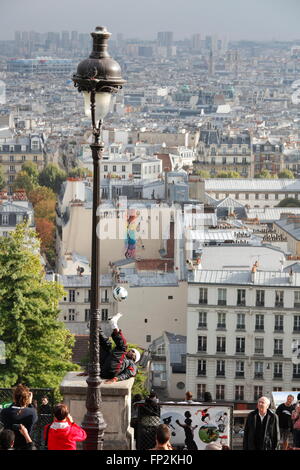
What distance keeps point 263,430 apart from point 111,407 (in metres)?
1.06

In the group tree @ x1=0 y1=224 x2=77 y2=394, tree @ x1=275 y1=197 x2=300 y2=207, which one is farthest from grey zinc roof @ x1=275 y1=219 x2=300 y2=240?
tree @ x1=0 y1=224 x2=77 y2=394

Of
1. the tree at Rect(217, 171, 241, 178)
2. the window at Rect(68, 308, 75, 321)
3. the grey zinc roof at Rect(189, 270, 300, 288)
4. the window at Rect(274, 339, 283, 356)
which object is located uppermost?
the grey zinc roof at Rect(189, 270, 300, 288)

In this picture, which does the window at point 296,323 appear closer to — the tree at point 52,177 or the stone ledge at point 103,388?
the stone ledge at point 103,388

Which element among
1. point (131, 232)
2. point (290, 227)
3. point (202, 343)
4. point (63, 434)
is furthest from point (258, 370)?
point (63, 434)

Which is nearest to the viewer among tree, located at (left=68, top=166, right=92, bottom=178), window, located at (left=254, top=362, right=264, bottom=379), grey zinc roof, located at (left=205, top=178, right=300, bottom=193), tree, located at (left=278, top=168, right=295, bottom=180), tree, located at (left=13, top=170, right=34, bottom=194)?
window, located at (left=254, top=362, right=264, bottom=379)

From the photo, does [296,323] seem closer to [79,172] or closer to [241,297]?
[241,297]

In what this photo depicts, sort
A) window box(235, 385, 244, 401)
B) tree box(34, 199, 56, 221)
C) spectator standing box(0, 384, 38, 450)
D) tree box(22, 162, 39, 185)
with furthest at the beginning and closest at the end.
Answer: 1. tree box(22, 162, 39, 185)
2. tree box(34, 199, 56, 221)
3. window box(235, 385, 244, 401)
4. spectator standing box(0, 384, 38, 450)

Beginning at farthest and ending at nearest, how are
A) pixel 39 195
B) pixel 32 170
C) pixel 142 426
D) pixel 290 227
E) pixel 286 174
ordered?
1. pixel 286 174
2. pixel 32 170
3. pixel 39 195
4. pixel 290 227
5. pixel 142 426

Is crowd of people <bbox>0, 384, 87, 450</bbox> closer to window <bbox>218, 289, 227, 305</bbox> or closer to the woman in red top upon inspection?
the woman in red top

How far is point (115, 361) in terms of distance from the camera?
948 centimetres

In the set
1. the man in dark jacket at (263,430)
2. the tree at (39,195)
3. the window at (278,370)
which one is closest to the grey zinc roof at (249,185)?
the tree at (39,195)

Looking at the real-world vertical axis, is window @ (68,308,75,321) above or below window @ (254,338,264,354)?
below

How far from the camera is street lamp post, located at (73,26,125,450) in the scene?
8.80 m

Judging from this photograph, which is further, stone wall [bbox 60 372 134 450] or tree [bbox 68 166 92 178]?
tree [bbox 68 166 92 178]
